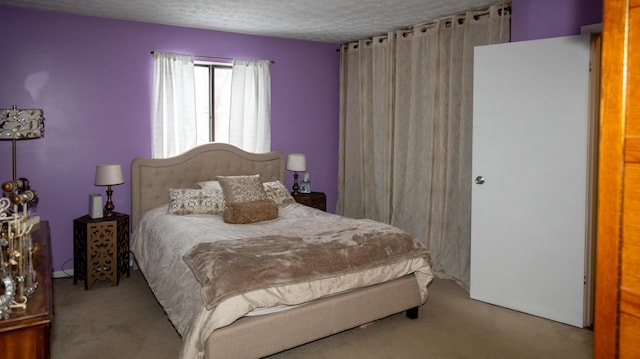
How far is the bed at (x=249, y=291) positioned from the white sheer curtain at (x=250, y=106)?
85 cm

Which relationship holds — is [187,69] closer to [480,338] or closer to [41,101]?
[41,101]

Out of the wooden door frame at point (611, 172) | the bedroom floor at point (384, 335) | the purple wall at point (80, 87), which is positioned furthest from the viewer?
the purple wall at point (80, 87)

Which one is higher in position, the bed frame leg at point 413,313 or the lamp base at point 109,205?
the lamp base at point 109,205

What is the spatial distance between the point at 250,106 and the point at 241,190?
1252mm

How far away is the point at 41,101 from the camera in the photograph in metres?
4.04

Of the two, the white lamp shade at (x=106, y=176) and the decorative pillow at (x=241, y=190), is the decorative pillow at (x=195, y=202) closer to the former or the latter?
the decorative pillow at (x=241, y=190)

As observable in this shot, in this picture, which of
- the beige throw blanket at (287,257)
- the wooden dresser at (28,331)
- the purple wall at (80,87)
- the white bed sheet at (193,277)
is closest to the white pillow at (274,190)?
the white bed sheet at (193,277)

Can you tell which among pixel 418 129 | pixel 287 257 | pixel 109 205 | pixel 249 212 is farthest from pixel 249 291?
pixel 418 129

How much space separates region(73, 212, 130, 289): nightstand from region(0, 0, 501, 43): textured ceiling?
184 cm

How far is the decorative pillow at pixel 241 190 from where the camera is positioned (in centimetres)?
416

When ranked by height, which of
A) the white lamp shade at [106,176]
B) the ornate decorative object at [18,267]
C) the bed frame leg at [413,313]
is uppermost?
the white lamp shade at [106,176]

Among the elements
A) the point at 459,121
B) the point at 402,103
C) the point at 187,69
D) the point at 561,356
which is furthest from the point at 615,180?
the point at 187,69

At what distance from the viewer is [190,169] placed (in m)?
4.67

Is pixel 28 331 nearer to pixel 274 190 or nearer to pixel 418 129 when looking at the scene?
pixel 274 190
